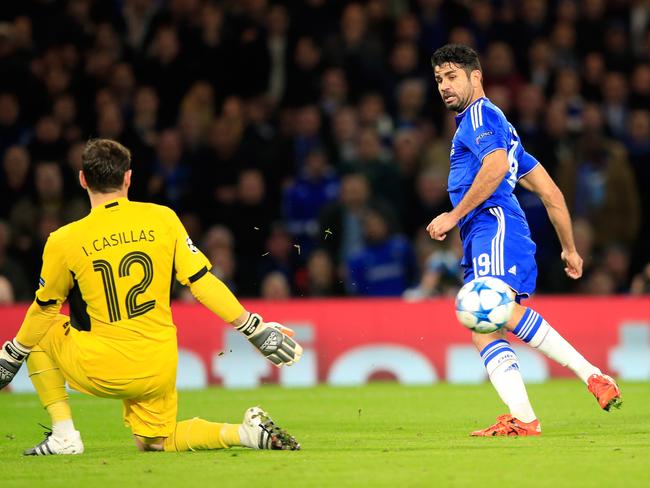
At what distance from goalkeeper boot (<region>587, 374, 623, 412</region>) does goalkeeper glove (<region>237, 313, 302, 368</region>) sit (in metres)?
1.76

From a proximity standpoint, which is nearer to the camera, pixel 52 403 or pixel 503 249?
pixel 52 403

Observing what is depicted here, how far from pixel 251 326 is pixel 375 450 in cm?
97

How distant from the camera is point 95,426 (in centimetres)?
887

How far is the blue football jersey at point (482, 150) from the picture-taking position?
24.3ft

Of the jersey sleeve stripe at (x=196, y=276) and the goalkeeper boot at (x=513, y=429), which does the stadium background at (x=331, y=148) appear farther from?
the jersey sleeve stripe at (x=196, y=276)

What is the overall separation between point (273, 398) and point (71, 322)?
4.43m

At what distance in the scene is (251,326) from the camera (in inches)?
261

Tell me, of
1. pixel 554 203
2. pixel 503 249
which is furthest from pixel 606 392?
pixel 554 203

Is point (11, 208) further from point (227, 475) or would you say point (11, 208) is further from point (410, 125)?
point (227, 475)

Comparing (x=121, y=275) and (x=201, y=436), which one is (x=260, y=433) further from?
(x=121, y=275)

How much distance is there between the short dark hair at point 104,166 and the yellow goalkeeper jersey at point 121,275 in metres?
0.10

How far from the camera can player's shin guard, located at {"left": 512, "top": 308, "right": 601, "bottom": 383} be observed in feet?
24.2

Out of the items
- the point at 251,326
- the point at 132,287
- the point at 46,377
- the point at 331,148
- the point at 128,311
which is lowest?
the point at 46,377

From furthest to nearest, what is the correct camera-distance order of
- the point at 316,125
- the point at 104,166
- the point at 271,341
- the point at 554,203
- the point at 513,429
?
the point at 316,125 → the point at 554,203 → the point at 513,429 → the point at 104,166 → the point at 271,341
